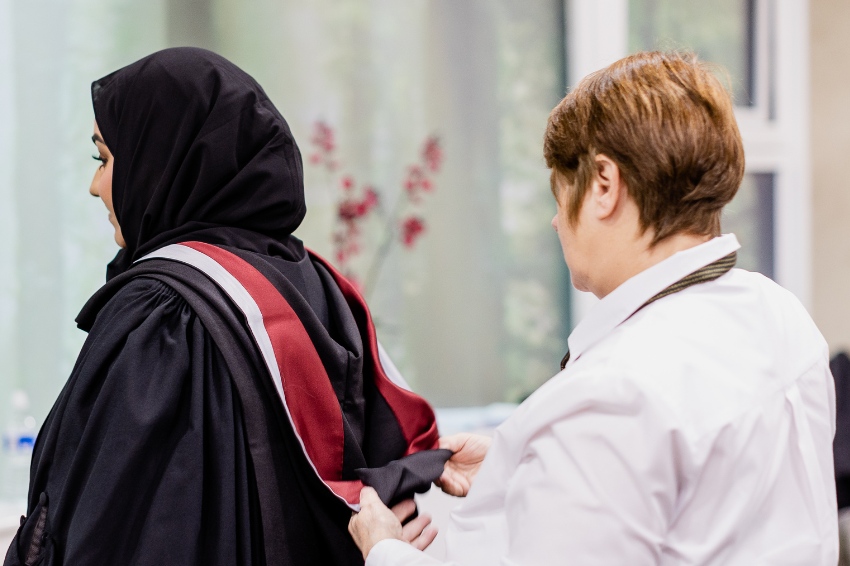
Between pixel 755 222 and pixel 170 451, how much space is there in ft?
7.76

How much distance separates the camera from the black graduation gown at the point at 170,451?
3.11 feet

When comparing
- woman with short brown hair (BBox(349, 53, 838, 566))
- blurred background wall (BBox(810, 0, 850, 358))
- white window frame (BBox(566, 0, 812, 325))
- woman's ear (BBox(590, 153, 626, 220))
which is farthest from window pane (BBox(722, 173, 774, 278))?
woman's ear (BBox(590, 153, 626, 220))

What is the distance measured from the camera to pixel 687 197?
857mm

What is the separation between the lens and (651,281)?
85cm

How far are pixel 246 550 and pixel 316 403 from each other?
7.8 inches

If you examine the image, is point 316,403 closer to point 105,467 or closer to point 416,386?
point 105,467

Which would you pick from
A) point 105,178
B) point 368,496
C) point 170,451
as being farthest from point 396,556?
point 105,178

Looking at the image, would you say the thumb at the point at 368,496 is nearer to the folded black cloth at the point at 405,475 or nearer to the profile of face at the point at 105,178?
the folded black cloth at the point at 405,475

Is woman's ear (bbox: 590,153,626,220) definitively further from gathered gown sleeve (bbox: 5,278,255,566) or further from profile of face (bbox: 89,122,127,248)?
profile of face (bbox: 89,122,127,248)

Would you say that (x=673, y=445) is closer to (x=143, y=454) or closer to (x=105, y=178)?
(x=143, y=454)

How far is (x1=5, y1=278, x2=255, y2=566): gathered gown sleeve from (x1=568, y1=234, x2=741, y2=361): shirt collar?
0.46 metres

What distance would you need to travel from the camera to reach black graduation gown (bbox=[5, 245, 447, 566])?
95cm

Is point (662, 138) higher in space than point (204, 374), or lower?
higher

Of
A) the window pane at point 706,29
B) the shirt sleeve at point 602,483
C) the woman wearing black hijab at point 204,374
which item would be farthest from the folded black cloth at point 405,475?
the window pane at point 706,29
